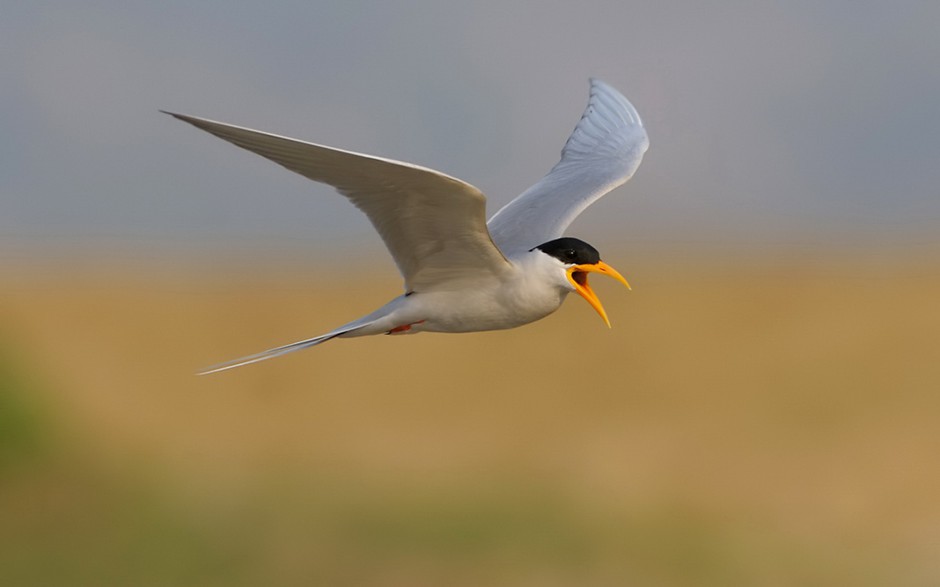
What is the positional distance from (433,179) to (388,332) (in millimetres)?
1079

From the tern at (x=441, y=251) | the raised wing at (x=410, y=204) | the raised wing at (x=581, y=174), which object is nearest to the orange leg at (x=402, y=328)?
the tern at (x=441, y=251)

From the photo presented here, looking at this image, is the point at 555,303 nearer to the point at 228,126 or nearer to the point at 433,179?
the point at 433,179

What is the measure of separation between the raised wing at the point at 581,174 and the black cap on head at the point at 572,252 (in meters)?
0.37

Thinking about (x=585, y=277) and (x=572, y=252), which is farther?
(x=585, y=277)

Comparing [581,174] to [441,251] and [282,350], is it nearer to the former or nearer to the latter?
[441,251]

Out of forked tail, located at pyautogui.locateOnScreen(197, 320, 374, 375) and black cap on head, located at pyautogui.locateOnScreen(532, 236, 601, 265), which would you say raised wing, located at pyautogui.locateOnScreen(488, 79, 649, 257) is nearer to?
black cap on head, located at pyautogui.locateOnScreen(532, 236, 601, 265)

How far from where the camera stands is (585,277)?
6.10 meters

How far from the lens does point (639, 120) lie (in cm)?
823

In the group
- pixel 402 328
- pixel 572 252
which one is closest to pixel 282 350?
pixel 402 328

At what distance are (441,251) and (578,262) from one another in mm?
592

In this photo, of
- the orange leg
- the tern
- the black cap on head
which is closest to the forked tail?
the tern

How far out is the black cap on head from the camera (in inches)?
236

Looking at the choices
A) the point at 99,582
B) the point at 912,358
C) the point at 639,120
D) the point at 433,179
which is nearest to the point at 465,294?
the point at 433,179

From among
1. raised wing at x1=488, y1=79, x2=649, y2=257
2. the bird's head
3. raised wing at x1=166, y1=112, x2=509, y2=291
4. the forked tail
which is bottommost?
the forked tail
